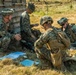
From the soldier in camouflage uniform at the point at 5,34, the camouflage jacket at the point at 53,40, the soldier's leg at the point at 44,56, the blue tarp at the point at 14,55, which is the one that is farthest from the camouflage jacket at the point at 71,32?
the camouflage jacket at the point at 53,40

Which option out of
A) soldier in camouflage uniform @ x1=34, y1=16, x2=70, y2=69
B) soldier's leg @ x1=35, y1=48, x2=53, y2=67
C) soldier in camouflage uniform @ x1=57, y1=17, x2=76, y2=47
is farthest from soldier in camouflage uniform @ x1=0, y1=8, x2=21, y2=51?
soldier in camouflage uniform @ x1=57, y1=17, x2=76, y2=47

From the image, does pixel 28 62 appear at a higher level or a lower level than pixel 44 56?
lower

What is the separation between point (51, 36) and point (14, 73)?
1.37 m

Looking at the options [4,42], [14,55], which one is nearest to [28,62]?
[14,55]

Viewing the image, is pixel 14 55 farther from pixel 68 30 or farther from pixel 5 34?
pixel 68 30

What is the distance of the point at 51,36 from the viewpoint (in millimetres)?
6469

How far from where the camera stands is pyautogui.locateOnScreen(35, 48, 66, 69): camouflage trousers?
646 cm

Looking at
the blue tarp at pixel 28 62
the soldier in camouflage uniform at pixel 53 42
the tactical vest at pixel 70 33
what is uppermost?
the soldier in camouflage uniform at pixel 53 42

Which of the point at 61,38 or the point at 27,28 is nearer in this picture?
the point at 61,38

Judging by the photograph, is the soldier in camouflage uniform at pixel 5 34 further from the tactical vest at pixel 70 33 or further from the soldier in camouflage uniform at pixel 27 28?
the tactical vest at pixel 70 33

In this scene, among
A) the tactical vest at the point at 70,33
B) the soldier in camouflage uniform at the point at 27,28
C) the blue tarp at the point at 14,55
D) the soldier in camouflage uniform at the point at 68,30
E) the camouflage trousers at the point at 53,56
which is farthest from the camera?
the tactical vest at the point at 70,33

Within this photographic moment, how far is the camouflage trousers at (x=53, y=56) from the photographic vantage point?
646cm

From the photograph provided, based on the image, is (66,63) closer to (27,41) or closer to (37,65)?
(37,65)

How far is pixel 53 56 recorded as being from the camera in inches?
254
